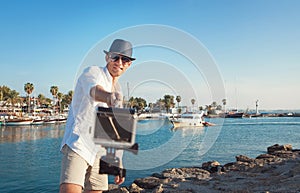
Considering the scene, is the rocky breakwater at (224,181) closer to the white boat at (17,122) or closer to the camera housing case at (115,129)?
the camera housing case at (115,129)

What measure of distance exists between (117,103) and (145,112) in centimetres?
36

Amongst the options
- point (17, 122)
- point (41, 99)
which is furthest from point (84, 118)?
point (41, 99)

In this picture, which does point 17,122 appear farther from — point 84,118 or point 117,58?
point 117,58

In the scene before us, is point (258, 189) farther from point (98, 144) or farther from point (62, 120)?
point (62, 120)

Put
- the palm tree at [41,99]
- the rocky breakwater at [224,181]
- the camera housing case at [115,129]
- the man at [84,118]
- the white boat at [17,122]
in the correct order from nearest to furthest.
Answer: the camera housing case at [115,129] < the man at [84,118] < the rocky breakwater at [224,181] < the white boat at [17,122] < the palm tree at [41,99]

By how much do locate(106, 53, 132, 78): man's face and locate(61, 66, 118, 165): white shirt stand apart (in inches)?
4.6

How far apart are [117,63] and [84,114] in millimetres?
612

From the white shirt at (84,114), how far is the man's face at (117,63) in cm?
12

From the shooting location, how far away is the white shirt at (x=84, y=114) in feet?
9.35

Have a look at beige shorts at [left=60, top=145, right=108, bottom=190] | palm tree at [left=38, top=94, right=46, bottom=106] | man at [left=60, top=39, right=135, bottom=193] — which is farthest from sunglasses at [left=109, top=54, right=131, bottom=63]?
palm tree at [left=38, top=94, right=46, bottom=106]

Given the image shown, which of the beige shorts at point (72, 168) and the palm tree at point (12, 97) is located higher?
the palm tree at point (12, 97)

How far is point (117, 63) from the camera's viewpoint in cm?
296

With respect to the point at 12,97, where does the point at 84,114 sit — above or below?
below

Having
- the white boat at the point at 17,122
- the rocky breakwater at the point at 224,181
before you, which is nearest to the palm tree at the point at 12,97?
the white boat at the point at 17,122
